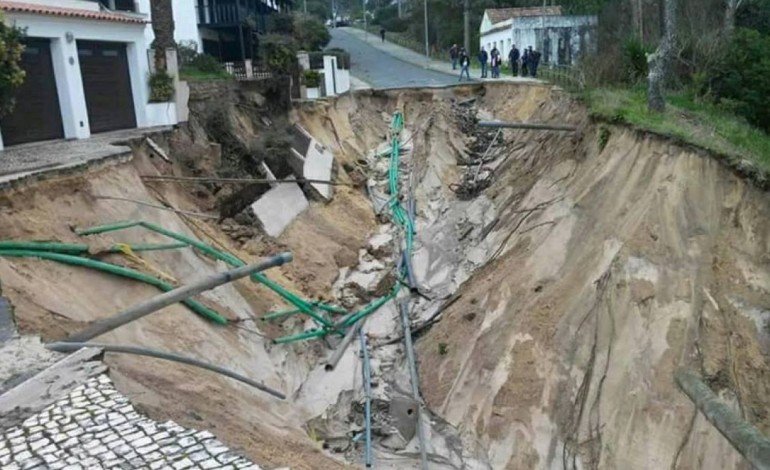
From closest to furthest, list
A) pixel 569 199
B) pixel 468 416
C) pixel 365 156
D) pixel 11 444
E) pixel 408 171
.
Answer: pixel 11 444 → pixel 468 416 → pixel 569 199 → pixel 408 171 → pixel 365 156

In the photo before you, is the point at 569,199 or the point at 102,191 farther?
the point at 569,199

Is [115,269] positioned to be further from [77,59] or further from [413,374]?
[77,59]

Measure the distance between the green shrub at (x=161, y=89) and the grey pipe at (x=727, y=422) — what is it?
1342cm

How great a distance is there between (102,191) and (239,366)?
4038 millimetres

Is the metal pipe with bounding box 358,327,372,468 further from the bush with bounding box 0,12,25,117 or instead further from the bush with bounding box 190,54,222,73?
the bush with bounding box 190,54,222,73

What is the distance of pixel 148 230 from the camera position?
10.9 meters

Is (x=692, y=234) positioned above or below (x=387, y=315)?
above

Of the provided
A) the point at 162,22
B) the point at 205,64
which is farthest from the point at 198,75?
the point at 162,22

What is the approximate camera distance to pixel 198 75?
1977 cm

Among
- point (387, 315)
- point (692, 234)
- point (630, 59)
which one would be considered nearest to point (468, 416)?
point (387, 315)

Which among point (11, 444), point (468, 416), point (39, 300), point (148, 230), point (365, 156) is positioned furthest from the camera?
point (365, 156)

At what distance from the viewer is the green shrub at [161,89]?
53.4 feet

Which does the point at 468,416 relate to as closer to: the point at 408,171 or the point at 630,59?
the point at 408,171

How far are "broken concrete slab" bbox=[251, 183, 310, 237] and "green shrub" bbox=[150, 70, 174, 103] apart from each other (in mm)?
3910
